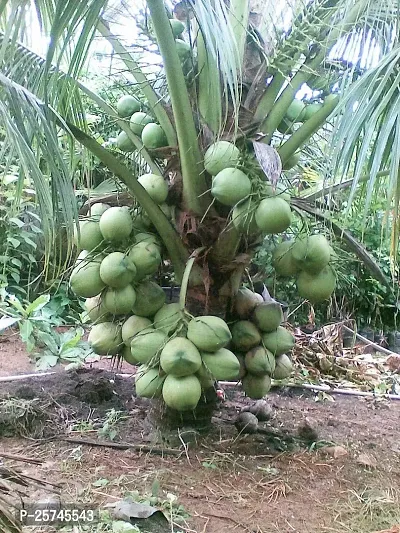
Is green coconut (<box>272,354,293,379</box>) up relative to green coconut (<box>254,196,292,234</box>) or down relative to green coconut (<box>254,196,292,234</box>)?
down

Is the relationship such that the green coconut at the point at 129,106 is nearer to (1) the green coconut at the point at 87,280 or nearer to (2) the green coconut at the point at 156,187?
(2) the green coconut at the point at 156,187

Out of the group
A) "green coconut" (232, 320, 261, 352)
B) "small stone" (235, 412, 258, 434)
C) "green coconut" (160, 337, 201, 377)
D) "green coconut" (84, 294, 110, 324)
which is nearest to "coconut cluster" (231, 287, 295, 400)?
"green coconut" (232, 320, 261, 352)

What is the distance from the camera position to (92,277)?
1989 mm

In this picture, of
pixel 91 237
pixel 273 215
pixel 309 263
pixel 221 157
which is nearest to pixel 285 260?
pixel 309 263

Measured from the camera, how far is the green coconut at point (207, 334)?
6.17 ft

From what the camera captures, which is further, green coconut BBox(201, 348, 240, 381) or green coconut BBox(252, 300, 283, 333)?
green coconut BBox(252, 300, 283, 333)

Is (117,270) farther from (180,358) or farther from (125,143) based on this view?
(125,143)

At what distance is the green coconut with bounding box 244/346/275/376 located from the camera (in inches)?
83.7

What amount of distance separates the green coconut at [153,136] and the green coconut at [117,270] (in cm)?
46

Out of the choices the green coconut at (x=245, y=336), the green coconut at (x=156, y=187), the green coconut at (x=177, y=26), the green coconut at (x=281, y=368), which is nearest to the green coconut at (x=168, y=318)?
the green coconut at (x=245, y=336)

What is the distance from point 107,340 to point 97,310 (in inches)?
4.5

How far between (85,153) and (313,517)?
56.1 inches

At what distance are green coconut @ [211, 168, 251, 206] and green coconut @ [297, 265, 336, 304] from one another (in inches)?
16.9

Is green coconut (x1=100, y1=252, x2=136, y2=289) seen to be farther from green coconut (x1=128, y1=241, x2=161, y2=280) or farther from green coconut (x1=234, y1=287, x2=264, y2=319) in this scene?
green coconut (x1=234, y1=287, x2=264, y2=319)
